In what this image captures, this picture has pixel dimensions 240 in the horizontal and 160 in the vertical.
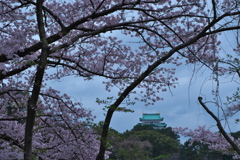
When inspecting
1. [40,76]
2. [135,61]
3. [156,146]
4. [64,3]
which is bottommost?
[40,76]

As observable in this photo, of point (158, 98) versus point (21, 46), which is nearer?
point (21, 46)

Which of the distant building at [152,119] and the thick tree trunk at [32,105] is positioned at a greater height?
the distant building at [152,119]

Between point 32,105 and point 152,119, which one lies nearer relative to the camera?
point 32,105

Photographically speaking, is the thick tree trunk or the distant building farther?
the distant building

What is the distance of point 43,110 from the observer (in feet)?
29.1

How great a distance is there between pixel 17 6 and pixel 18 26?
2.63ft

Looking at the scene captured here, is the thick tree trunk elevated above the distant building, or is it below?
below

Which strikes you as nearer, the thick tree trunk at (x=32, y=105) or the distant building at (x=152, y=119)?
the thick tree trunk at (x=32, y=105)

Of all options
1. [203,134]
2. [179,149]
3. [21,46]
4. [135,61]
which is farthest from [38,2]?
[179,149]

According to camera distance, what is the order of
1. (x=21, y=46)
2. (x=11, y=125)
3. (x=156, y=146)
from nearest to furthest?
(x=21, y=46) < (x=11, y=125) < (x=156, y=146)

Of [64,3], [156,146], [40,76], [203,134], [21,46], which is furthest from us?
[156,146]

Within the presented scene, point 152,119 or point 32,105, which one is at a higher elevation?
point 152,119

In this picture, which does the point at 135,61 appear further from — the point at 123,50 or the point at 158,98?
the point at 158,98

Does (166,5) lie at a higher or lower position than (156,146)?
lower
